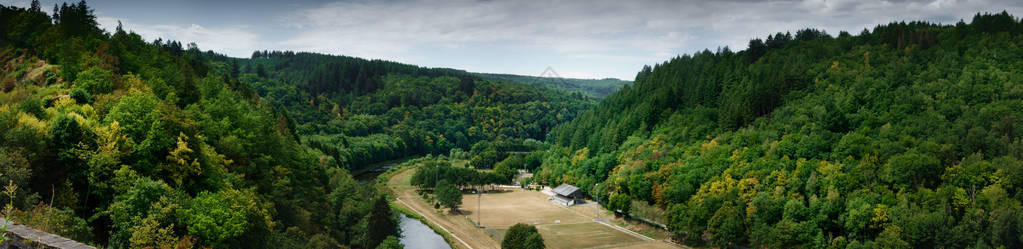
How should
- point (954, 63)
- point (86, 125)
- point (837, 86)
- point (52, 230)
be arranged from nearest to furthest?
point (52, 230) → point (86, 125) → point (954, 63) → point (837, 86)

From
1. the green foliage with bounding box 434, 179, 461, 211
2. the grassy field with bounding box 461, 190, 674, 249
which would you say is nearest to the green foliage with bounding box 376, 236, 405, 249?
the grassy field with bounding box 461, 190, 674, 249

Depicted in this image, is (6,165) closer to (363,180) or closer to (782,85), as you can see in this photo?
(782,85)

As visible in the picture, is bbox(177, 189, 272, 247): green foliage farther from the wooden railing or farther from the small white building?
the small white building

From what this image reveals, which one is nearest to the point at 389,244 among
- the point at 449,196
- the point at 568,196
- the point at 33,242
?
the point at 449,196

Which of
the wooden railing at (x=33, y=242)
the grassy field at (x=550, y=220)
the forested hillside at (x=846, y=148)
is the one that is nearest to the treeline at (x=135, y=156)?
the wooden railing at (x=33, y=242)

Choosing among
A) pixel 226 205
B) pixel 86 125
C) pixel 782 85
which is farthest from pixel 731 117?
pixel 86 125

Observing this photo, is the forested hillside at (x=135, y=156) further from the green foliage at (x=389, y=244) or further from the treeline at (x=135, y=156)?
the green foliage at (x=389, y=244)
